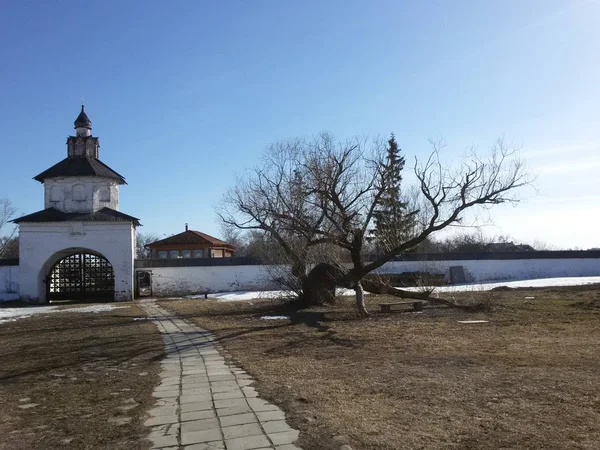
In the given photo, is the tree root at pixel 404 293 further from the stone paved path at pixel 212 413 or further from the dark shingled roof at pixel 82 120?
the dark shingled roof at pixel 82 120

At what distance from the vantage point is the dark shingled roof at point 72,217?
3002 cm

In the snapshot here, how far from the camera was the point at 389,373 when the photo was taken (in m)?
7.62

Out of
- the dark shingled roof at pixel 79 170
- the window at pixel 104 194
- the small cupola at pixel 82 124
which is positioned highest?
the small cupola at pixel 82 124

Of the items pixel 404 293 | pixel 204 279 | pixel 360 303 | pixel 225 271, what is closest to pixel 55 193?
pixel 204 279

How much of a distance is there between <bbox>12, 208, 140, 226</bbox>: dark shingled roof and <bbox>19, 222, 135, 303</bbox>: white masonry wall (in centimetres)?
25

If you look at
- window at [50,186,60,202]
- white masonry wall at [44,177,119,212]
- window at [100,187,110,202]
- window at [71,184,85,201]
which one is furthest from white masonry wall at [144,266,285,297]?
window at [50,186,60,202]

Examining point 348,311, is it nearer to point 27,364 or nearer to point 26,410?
point 27,364

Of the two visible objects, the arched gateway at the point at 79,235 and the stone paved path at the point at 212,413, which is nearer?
the stone paved path at the point at 212,413

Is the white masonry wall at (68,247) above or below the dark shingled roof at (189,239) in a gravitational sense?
below

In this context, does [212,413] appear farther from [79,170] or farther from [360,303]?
[79,170]

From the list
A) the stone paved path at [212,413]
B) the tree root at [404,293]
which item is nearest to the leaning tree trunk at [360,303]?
the tree root at [404,293]

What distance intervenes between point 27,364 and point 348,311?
1056cm

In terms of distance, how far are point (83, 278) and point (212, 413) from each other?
29902 millimetres

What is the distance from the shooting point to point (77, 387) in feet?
24.3
